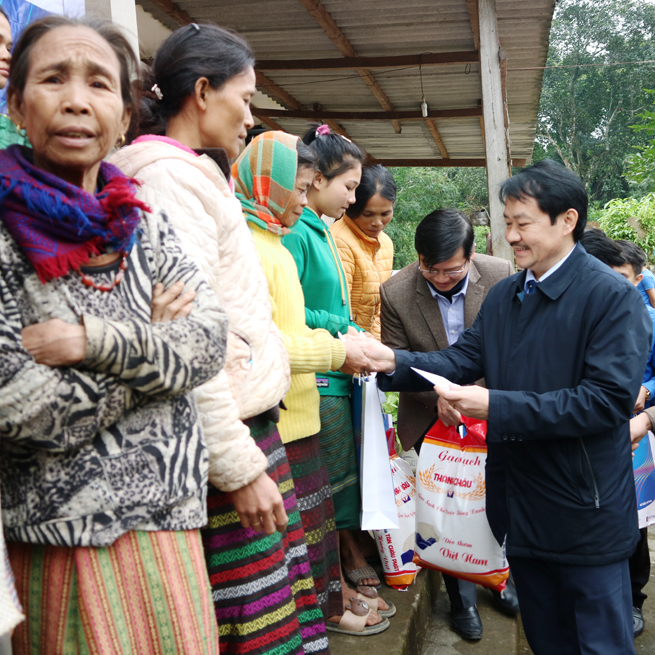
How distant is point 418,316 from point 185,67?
1941 millimetres

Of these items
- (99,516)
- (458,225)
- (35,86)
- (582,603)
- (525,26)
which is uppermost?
(525,26)

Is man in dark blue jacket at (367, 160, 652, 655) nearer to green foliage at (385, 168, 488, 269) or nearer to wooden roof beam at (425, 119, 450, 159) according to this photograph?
wooden roof beam at (425, 119, 450, 159)

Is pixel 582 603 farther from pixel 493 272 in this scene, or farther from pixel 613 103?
pixel 613 103

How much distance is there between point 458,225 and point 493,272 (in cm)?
36

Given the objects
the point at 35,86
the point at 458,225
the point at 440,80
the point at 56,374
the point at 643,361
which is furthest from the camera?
the point at 440,80

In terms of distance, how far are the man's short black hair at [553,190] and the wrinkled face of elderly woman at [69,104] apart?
1.53 m

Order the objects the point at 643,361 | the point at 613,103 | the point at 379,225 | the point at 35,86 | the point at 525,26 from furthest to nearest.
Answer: the point at 613,103
the point at 525,26
the point at 379,225
the point at 643,361
the point at 35,86

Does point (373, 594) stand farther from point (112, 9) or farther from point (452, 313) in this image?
point (112, 9)

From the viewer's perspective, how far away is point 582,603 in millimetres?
2117

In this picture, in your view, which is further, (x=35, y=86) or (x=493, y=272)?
(x=493, y=272)

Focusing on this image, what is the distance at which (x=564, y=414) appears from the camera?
2.03m

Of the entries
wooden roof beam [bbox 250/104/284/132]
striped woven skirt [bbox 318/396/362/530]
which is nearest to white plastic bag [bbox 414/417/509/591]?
striped woven skirt [bbox 318/396/362/530]

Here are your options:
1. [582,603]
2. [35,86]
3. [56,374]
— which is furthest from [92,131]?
[582,603]

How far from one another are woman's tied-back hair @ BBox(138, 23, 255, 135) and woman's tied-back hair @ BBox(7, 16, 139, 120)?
0.28 m
